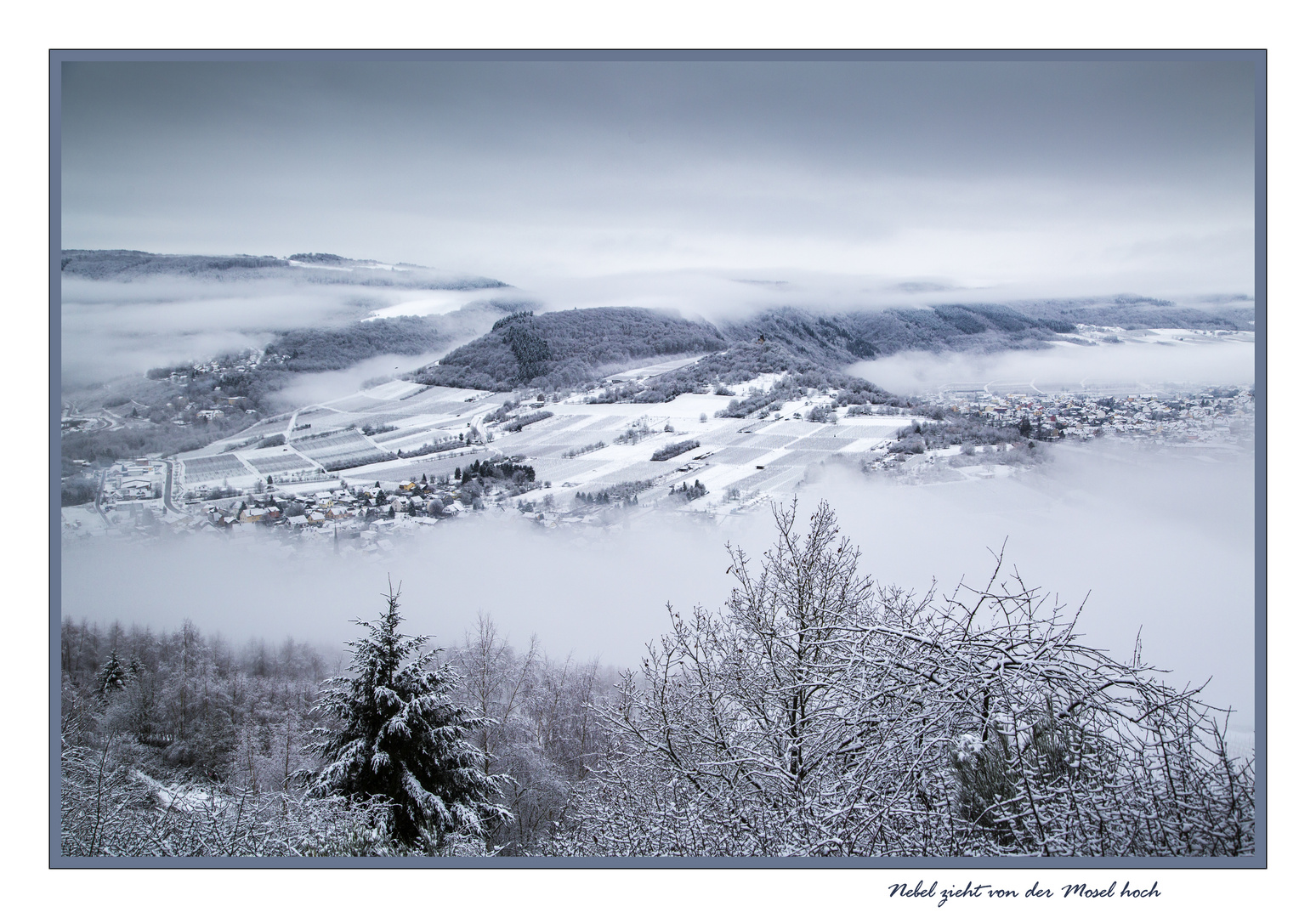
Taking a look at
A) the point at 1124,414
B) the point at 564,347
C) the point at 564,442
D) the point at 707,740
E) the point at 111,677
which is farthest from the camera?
the point at 564,347

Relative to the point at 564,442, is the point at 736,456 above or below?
below

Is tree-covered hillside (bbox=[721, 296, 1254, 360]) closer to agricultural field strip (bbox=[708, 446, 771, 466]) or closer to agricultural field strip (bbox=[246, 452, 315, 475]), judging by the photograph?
agricultural field strip (bbox=[708, 446, 771, 466])

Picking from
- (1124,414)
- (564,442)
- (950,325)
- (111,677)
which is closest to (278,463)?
(111,677)

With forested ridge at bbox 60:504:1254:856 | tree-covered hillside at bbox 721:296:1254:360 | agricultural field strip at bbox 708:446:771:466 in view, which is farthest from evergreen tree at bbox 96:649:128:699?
tree-covered hillside at bbox 721:296:1254:360

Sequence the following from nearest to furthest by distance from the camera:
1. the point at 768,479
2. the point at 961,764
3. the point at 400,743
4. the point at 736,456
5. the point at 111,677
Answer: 1. the point at 961,764
2. the point at 400,743
3. the point at 111,677
4. the point at 768,479
5. the point at 736,456

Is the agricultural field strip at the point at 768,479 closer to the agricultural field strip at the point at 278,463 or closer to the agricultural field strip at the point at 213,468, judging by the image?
the agricultural field strip at the point at 278,463

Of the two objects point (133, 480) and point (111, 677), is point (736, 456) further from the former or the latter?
point (111, 677)
